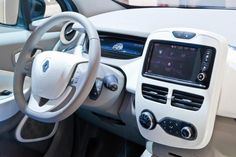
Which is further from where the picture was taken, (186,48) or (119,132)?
(119,132)

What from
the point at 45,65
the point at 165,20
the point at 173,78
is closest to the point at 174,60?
the point at 173,78

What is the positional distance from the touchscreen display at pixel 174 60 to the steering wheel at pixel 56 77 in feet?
0.61

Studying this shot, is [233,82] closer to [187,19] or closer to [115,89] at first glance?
[115,89]

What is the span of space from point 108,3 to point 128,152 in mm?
857

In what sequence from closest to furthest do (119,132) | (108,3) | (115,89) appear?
1. (115,89)
2. (119,132)
3. (108,3)

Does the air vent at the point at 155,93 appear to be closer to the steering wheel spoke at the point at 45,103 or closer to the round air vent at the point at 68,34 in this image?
the steering wheel spoke at the point at 45,103

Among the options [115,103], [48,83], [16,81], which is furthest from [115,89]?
[16,81]

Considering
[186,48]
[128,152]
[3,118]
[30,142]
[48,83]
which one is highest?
[186,48]

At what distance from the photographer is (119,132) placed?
171 cm

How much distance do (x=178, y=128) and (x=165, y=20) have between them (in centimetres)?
74

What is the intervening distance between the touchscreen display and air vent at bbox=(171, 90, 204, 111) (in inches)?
2.0

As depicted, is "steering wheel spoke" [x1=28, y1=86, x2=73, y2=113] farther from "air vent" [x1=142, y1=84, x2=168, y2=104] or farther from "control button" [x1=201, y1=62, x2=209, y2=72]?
"control button" [x1=201, y1=62, x2=209, y2=72]

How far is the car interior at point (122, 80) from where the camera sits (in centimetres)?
111

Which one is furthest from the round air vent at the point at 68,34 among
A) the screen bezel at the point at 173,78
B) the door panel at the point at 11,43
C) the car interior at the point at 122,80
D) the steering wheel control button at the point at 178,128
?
the steering wheel control button at the point at 178,128
